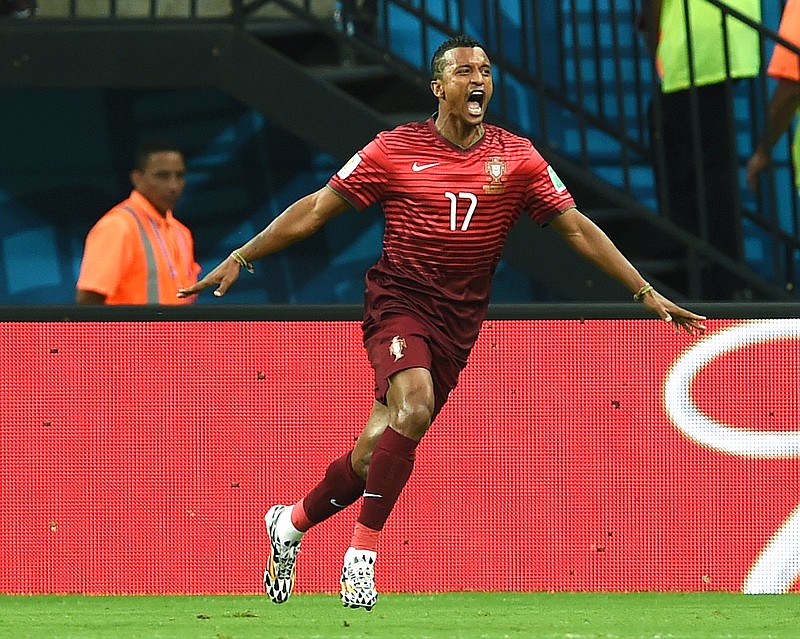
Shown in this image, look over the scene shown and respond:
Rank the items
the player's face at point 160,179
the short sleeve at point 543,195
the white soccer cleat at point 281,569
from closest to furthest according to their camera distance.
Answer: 1. the short sleeve at point 543,195
2. the white soccer cleat at point 281,569
3. the player's face at point 160,179

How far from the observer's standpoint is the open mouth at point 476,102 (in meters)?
6.79

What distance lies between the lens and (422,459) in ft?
27.4

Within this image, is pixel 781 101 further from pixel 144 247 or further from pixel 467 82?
pixel 467 82

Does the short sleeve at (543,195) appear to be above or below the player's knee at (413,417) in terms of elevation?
above

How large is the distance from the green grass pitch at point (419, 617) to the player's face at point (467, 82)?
1896 mm

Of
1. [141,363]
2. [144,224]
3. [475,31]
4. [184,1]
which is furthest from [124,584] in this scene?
[475,31]

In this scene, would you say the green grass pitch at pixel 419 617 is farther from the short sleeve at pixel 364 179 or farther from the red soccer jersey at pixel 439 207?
the short sleeve at pixel 364 179

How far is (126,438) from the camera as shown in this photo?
8344mm

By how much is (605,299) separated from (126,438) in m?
2.85

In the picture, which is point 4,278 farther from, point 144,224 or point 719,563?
point 719,563

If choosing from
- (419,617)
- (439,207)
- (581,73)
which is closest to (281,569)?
(419,617)

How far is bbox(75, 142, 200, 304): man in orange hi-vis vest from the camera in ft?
28.9

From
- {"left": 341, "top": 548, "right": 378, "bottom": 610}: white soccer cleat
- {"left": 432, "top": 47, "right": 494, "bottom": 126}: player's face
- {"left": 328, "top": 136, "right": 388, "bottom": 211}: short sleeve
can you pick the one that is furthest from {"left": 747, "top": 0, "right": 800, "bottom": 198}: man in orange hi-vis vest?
{"left": 341, "top": 548, "right": 378, "bottom": 610}: white soccer cleat

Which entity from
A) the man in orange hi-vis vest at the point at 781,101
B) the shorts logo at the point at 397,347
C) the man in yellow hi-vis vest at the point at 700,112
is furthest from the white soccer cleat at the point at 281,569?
the man in orange hi-vis vest at the point at 781,101
